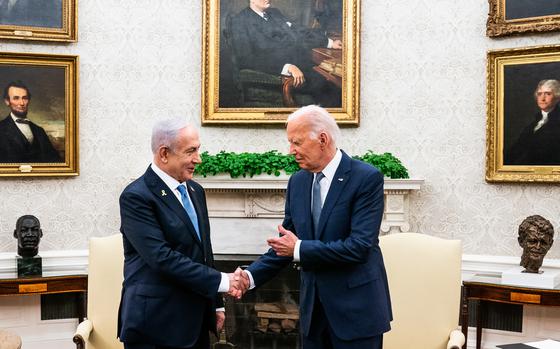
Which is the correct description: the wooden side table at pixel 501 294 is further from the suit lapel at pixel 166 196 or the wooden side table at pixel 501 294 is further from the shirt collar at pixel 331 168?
the suit lapel at pixel 166 196

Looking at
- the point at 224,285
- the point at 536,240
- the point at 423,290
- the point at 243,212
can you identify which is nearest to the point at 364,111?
the point at 243,212

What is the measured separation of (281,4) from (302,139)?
12.3 ft

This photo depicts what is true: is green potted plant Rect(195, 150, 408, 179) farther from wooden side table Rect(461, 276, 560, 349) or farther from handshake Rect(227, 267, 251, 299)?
handshake Rect(227, 267, 251, 299)

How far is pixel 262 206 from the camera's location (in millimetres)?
6195

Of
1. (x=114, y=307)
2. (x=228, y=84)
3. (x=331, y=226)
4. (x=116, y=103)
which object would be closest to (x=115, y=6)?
(x=116, y=103)

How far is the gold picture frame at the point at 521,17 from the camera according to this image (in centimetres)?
571

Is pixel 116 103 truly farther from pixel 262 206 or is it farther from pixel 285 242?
pixel 285 242

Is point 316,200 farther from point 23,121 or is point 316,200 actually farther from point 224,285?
point 23,121

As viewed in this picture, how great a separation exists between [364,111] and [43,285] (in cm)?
353

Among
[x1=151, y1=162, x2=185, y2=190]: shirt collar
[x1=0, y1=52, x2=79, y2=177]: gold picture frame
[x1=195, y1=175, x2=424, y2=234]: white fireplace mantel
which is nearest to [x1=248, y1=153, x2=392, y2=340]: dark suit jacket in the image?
[x1=151, y1=162, x2=185, y2=190]: shirt collar

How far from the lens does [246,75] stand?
21.7 feet

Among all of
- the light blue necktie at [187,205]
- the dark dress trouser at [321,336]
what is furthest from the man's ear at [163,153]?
the dark dress trouser at [321,336]

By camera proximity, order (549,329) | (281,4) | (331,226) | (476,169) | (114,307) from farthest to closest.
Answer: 1. (281,4)
2. (476,169)
3. (549,329)
4. (114,307)
5. (331,226)

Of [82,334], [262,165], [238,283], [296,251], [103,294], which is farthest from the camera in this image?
[262,165]
